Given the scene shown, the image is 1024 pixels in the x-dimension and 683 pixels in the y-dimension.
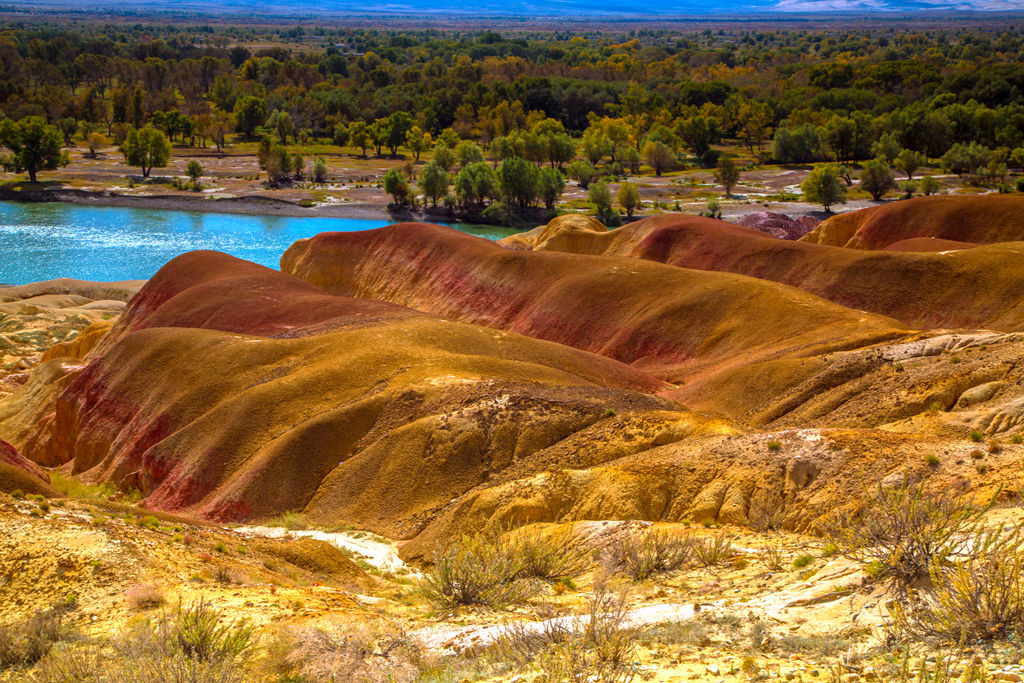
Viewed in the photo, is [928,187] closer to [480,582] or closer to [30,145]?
[480,582]

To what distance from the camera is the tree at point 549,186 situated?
11138 centimetres

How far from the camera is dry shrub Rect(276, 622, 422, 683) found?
45.5ft

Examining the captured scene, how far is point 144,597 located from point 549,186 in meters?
99.0

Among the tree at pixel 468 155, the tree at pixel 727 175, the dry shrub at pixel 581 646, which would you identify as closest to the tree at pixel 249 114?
the tree at pixel 468 155

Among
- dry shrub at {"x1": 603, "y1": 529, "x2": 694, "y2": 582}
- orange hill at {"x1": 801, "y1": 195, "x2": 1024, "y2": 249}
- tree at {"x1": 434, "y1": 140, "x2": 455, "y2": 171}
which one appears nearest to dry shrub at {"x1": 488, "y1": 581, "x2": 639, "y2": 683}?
dry shrub at {"x1": 603, "y1": 529, "x2": 694, "y2": 582}

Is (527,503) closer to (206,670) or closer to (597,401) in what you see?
(597,401)

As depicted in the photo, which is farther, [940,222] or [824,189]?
[824,189]

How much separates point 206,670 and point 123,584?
17.5 ft

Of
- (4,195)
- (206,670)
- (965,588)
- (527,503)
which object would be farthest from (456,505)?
(4,195)

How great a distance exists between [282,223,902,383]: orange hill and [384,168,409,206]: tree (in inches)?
1736

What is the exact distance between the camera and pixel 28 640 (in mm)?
14398

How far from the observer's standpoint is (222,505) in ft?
94.9

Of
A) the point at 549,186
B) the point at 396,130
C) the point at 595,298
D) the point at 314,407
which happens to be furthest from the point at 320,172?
the point at 314,407

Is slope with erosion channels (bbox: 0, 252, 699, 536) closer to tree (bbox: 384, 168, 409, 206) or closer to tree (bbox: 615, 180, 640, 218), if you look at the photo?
tree (bbox: 615, 180, 640, 218)
